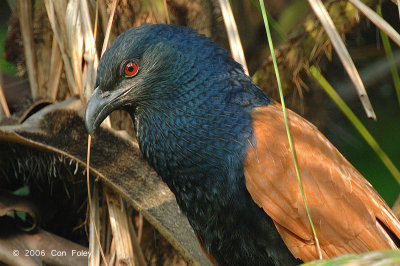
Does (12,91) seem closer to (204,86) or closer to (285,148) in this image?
(204,86)

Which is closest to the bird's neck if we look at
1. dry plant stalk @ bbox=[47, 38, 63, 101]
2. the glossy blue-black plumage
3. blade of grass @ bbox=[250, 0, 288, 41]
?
the glossy blue-black plumage

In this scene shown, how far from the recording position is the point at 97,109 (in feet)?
9.28

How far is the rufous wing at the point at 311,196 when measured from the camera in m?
2.68

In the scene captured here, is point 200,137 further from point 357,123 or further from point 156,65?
point 357,123

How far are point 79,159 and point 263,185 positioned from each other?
39.1 inches

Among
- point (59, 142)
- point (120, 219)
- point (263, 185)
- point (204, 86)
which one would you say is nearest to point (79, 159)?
point (59, 142)

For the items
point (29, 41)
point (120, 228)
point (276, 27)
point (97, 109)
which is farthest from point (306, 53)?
point (29, 41)

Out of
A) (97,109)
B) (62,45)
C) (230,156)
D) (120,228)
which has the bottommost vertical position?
(120,228)

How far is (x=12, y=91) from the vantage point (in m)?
4.19

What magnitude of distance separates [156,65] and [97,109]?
13.7 inches

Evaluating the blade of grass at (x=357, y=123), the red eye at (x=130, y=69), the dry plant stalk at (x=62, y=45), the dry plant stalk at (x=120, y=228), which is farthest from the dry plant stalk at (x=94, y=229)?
the blade of grass at (x=357, y=123)

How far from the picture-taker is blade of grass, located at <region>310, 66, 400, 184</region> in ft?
9.91

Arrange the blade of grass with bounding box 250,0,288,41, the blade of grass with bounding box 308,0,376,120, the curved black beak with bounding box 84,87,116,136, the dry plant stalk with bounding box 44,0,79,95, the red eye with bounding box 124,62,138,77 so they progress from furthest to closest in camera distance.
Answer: the blade of grass with bounding box 250,0,288,41 < the dry plant stalk with bounding box 44,0,79,95 < the red eye with bounding box 124,62,138,77 < the curved black beak with bounding box 84,87,116,136 < the blade of grass with bounding box 308,0,376,120

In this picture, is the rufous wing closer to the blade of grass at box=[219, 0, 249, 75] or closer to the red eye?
the blade of grass at box=[219, 0, 249, 75]
